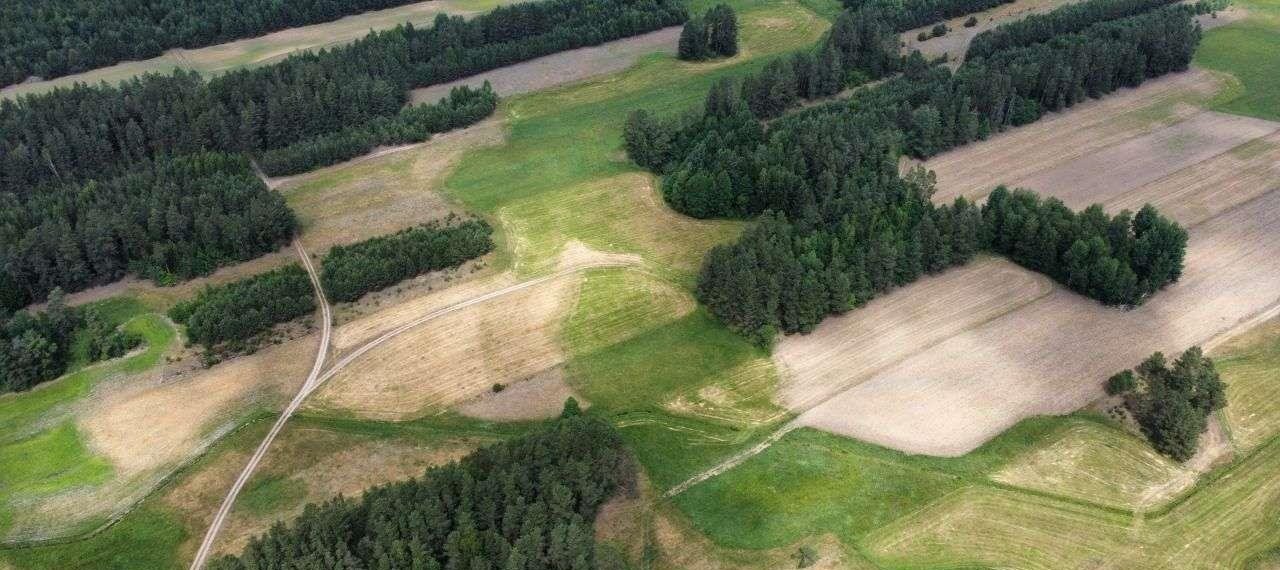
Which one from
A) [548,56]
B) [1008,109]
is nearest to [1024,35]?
[1008,109]

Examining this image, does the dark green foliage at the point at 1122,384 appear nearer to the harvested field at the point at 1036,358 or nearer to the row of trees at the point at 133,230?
the harvested field at the point at 1036,358

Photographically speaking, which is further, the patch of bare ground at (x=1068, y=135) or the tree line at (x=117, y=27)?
the tree line at (x=117, y=27)

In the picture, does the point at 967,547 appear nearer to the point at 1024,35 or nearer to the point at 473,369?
the point at 473,369

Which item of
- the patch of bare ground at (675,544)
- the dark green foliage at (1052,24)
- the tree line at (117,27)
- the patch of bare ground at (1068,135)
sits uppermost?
the tree line at (117,27)

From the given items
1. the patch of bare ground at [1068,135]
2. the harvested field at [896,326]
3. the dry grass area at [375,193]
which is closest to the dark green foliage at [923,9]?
the patch of bare ground at [1068,135]

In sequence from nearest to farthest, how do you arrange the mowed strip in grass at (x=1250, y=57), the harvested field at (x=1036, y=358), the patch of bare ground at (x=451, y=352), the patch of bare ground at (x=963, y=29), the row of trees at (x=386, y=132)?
the harvested field at (x=1036, y=358), the patch of bare ground at (x=451, y=352), the row of trees at (x=386, y=132), the mowed strip in grass at (x=1250, y=57), the patch of bare ground at (x=963, y=29)

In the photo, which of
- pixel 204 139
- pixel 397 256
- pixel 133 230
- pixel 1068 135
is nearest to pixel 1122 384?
pixel 1068 135

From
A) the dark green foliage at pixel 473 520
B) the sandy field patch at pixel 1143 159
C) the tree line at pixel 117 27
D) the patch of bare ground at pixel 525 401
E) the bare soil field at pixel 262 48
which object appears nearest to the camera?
the dark green foliage at pixel 473 520
